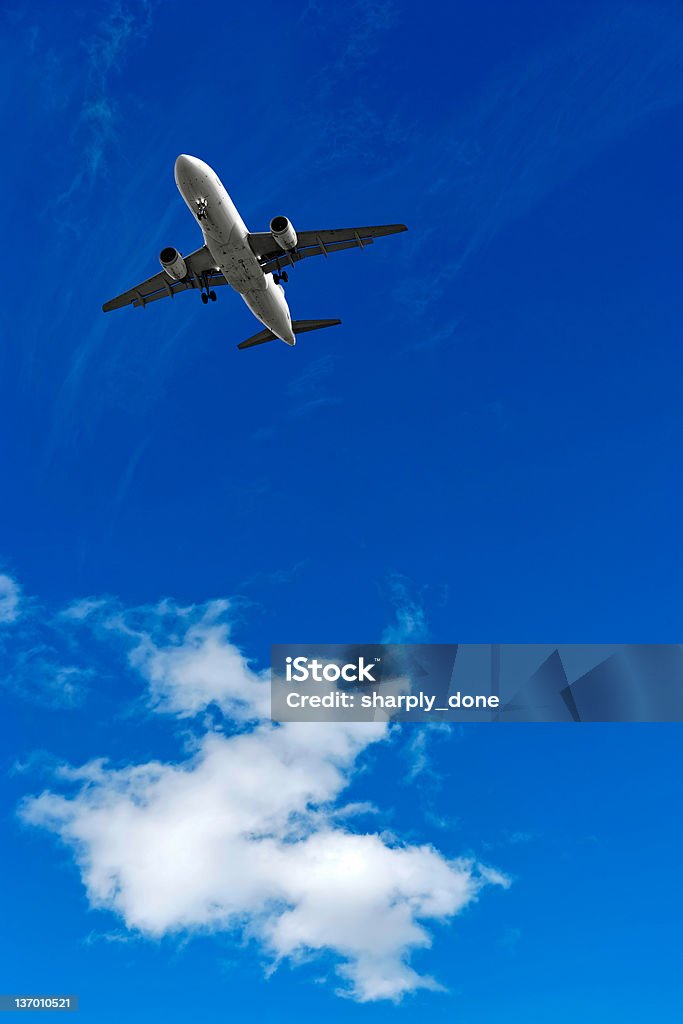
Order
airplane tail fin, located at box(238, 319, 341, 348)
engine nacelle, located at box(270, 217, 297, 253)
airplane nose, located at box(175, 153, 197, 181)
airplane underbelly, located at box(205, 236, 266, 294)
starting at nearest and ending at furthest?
airplane nose, located at box(175, 153, 197, 181), airplane underbelly, located at box(205, 236, 266, 294), engine nacelle, located at box(270, 217, 297, 253), airplane tail fin, located at box(238, 319, 341, 348)

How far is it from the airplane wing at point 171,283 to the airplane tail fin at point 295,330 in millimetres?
8234

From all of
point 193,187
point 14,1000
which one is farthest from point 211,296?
point 14,1000

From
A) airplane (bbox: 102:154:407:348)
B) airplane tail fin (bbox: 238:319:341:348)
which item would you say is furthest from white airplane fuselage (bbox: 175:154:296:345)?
airplane tail fin (bbox: 238:319:341:348)

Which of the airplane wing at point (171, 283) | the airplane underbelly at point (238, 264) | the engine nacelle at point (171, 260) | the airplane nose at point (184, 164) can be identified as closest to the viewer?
the airplane nose at point (184, 164)

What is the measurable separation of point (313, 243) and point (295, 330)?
11.2 metres

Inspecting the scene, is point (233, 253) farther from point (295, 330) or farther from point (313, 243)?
point (295, 330)

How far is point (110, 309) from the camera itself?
7856 centimetres

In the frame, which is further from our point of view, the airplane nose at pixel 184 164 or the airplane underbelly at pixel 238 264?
the airplane underbelly at pixel 238 264

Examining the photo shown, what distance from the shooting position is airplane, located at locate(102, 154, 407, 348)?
199 feet

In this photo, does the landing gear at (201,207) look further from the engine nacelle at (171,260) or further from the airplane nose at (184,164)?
the engine nacelle at (171,260)

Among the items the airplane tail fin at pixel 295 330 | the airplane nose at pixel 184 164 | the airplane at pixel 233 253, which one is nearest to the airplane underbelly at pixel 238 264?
the airplane at pixel 233 253

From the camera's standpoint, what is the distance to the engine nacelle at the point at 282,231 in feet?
216

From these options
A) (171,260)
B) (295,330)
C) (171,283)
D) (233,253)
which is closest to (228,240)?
(233,253)

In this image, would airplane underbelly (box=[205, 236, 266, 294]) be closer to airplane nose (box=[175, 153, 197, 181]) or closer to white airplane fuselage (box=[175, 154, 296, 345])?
white airplane fuselage (box=[175, 154, 296, 345])
